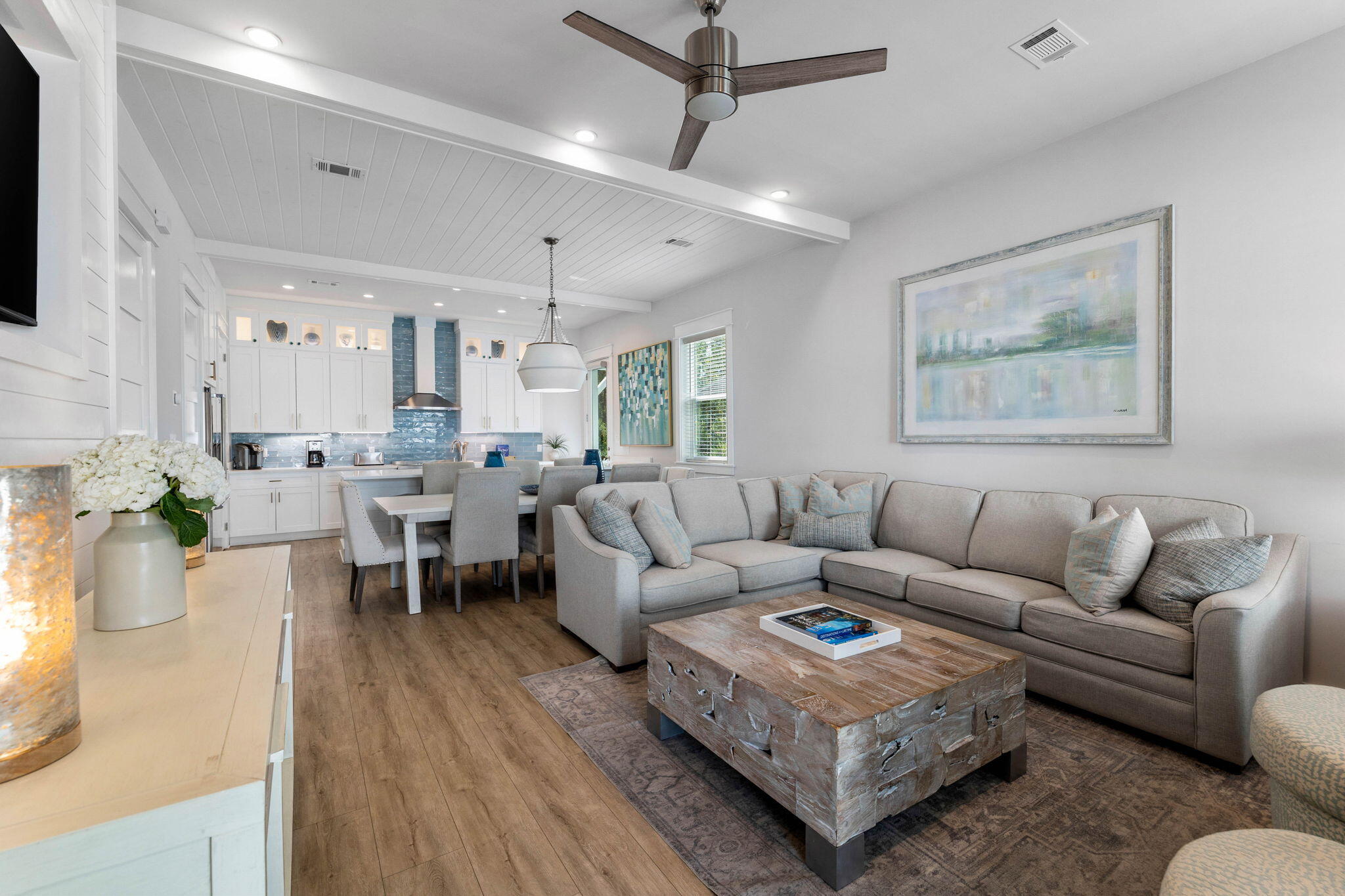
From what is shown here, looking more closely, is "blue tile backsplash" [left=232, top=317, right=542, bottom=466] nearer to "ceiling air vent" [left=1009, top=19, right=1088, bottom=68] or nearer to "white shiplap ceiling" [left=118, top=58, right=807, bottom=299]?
"white shiplap ceiling" [left=118, top=58, right=807, bottom=299]

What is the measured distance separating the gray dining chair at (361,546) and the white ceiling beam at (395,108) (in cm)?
218

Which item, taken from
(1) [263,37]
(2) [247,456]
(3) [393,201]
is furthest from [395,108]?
(2) [247,456]

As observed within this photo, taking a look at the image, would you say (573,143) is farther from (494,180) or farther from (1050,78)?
(1050,78)

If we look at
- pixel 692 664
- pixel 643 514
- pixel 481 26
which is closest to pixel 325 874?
pixel 692 664

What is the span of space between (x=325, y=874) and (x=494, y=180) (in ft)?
11.4

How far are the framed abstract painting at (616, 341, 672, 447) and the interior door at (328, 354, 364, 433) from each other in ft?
10.4

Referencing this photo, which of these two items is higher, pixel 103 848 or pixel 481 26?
pixel 481 26

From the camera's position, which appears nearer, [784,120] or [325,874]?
[325,874]

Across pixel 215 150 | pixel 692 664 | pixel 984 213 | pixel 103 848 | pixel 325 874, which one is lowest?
pixel 325 874

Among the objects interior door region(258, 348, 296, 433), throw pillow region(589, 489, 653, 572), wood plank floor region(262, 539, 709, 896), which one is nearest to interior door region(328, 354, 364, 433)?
interior door region(258, 348, 296, 433)

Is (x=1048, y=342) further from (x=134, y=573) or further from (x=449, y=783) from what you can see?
(x=134, y=573)

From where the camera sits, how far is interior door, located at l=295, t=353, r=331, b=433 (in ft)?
22.6

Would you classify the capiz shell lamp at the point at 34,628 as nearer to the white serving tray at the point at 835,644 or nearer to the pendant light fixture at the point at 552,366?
the white serving tray at the point at 835,644

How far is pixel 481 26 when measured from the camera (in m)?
2.34
